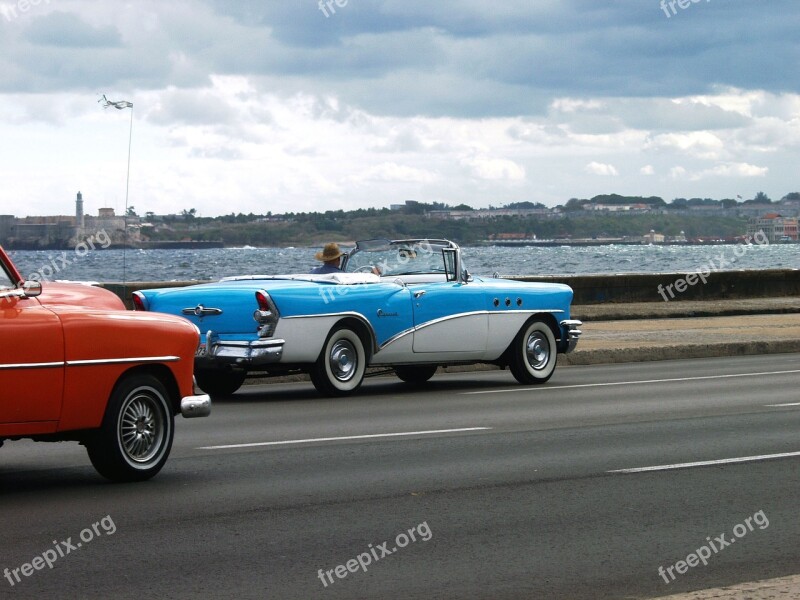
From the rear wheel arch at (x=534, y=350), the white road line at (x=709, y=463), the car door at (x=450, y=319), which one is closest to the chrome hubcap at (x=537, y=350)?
the rear wheel arch at (x=534, y=350)

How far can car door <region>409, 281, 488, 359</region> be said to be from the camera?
1499cm

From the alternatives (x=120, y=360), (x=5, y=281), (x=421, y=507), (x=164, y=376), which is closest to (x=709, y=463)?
(x=421, y=507)

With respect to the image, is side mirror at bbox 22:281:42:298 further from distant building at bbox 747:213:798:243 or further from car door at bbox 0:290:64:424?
distant building at bbox 747:213:798:243

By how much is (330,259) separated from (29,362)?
7.89 meters

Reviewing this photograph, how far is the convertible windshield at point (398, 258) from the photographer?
15.6m

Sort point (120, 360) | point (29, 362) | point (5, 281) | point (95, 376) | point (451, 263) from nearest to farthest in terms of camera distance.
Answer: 1. point (29, 362)
2. point (5, 281)
3. point (95, 376)
4. point (120, 360)
5. point (451, 263)

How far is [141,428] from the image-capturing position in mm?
9016

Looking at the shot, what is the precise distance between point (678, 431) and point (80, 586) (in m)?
6.68

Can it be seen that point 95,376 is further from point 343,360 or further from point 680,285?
point 680,285

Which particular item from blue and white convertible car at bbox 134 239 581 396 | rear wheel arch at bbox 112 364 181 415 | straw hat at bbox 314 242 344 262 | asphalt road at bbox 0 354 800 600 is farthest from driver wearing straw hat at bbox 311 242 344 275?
rear wheel arch at bbox 112 364 181 415

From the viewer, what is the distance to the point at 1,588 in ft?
20.2

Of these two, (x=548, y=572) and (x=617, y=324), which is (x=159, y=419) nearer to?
(x=548, y=572)

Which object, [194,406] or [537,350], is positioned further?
[537,350]

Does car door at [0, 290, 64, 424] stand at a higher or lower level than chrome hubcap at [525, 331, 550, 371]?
higher
